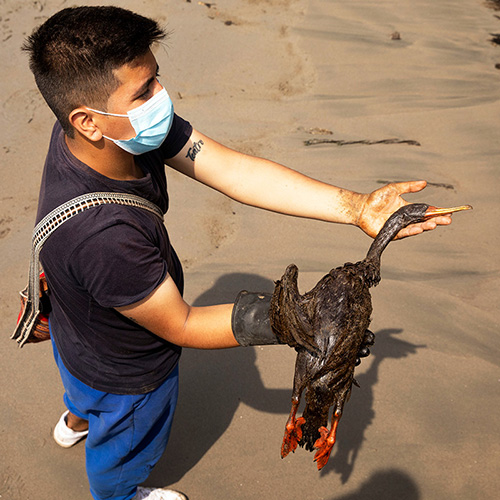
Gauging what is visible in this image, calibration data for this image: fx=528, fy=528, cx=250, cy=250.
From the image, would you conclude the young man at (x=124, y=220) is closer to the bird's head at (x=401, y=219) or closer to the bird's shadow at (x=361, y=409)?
the bird's head at (x=401, y=219)

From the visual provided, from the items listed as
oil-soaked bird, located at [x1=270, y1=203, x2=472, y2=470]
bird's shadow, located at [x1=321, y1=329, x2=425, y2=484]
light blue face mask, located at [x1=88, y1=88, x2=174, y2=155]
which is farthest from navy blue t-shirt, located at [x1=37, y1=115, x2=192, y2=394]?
bird's shadow, located at [x1=321, y1=329, x2=425, y2=484]

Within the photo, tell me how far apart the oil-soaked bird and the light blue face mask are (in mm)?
617

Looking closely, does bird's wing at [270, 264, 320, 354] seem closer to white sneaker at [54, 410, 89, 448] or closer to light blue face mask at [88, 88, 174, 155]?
light blue face mask at [88, 88, 174, 155]

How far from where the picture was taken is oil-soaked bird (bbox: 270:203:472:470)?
4.83 ft

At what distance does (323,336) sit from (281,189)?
77cm

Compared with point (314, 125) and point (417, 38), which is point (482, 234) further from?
point (417, 38)

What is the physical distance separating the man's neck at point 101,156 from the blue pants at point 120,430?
0.79 m

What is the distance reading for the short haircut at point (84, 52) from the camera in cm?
146

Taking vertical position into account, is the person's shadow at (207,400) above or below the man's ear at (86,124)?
below

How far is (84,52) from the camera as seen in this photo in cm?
146

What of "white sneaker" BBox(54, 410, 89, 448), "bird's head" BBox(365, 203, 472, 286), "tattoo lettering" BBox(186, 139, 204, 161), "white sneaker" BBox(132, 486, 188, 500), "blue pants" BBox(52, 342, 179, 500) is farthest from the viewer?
"white sneaker" BBox(54, 410, 89, 448)

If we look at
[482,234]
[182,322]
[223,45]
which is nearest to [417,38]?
[223,45]

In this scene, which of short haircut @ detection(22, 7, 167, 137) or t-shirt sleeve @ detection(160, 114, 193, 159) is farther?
t-shirt sleeve @ detection(160, 114, 193, 159)

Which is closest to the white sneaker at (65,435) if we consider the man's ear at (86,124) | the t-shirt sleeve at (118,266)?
the t-shirt sleeve at (118,266)
